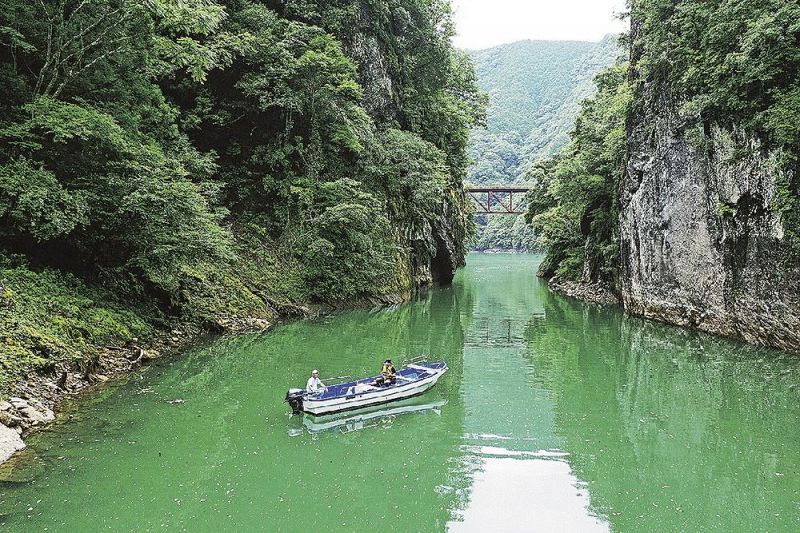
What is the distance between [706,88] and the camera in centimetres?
1830

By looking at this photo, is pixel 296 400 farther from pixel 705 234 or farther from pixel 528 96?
pixel 528 96

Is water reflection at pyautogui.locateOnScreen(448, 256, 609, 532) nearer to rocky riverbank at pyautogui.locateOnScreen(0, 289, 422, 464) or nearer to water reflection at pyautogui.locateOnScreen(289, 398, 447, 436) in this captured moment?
water reflection at pyautogui.locateOnScreen(289, 398, 447, 436)

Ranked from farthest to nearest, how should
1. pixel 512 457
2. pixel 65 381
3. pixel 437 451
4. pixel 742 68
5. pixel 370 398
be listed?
pixel 742 68 → pixel 370 398 → pixel 65 381 → pixel 437 451 → pixel 512 457

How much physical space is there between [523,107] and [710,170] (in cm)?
14738

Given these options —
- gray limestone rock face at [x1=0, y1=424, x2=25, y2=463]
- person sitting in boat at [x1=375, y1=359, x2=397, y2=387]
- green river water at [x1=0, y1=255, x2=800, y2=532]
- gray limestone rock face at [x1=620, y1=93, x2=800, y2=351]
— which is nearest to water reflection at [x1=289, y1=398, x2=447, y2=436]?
green river water at [x1=0, y1=255, x2=800, y2=532]

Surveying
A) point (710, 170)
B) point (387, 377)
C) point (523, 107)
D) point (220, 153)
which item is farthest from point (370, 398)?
point (523, 107)

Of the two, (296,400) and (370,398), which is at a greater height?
(296,400)

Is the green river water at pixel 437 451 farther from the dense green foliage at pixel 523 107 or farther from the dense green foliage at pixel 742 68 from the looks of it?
the dense green foliage at pixel 523 107

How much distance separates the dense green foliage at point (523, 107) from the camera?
11112 centimetres

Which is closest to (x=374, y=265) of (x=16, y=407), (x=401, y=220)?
(x=401, y=220)

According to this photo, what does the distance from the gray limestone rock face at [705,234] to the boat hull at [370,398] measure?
35.4 feet

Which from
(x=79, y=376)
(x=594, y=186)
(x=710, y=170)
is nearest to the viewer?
(x=79, y=376)

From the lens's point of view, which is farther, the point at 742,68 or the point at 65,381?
the point at 742,68

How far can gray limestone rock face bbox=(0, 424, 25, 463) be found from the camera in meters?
7.90
